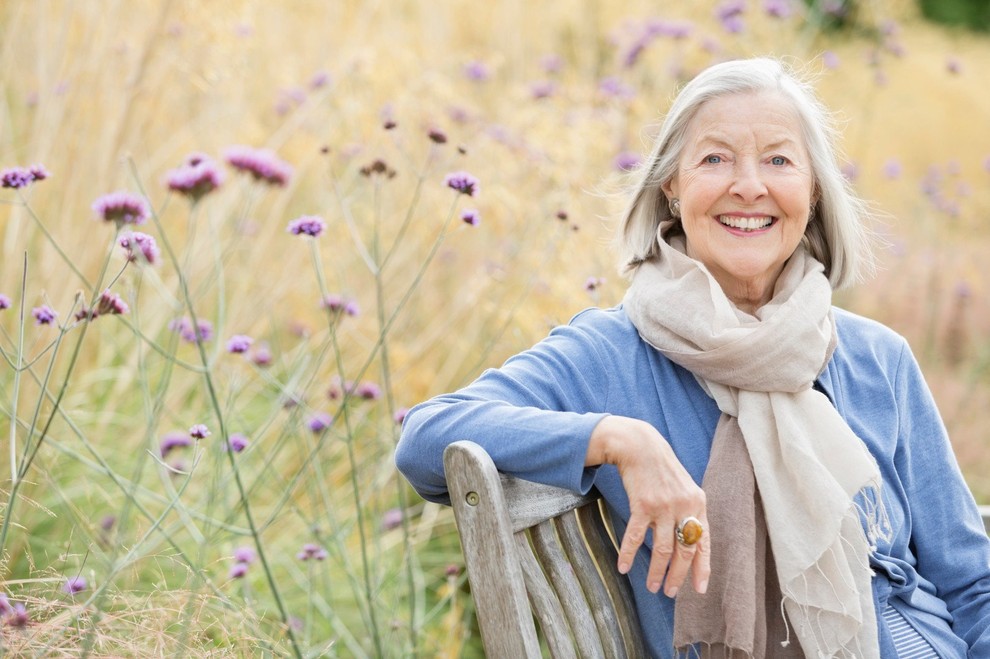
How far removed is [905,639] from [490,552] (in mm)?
899

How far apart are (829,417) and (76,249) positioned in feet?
7.39

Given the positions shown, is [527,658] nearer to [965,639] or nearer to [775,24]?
[965,639]

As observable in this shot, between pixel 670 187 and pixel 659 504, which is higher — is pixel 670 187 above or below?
above

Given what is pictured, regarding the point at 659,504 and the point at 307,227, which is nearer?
the point at 659,504

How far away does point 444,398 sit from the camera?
1813 mm

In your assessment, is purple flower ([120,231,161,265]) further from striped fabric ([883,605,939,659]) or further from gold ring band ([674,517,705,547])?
striped fabric ([883,605,939,659])

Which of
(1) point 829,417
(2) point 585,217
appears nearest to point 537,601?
(1) point 829,417

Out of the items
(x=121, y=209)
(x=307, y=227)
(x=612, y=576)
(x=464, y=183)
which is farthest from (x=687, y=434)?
(x=121, y=209)

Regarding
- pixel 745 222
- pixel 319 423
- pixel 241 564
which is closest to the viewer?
pixel 745 222

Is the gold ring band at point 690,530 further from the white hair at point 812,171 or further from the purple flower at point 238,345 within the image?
the purple flower at point 238,345

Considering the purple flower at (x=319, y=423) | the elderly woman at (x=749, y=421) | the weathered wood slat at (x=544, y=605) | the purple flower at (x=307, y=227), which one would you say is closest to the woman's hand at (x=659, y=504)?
the elderly woman at (x=749, y=421)

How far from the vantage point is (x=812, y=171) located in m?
2.20

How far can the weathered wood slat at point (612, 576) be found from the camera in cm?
186

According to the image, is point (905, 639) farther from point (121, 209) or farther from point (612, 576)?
point (121, 209)
